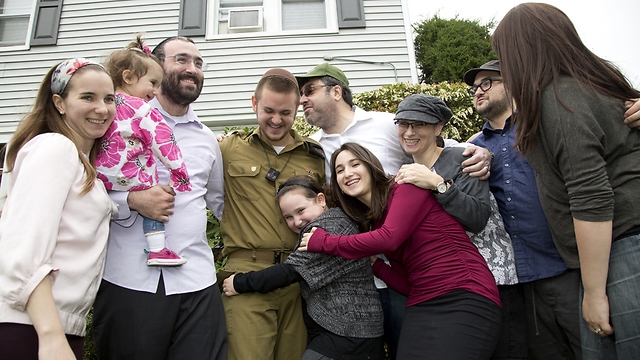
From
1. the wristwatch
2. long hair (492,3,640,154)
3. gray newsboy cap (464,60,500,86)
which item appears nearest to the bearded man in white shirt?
the wristwatch

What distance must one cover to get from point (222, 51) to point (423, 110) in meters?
6.49

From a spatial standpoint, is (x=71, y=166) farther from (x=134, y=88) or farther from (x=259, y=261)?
(x=259, y=261)

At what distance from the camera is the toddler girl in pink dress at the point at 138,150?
2.33m

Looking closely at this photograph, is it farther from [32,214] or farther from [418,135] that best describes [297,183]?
[32,214]

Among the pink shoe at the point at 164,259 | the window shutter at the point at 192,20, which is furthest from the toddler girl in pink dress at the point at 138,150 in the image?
the window shutter at the point at 192,20

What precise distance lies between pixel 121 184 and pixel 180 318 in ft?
2.71

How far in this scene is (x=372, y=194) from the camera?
2695 mm

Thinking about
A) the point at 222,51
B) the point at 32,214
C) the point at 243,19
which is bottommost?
the point at 32,214

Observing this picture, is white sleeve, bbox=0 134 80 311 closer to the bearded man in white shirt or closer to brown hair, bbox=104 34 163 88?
the bearded man in white shirt

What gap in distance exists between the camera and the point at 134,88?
2.75 meters

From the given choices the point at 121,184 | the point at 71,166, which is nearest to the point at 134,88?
the point at 121,184

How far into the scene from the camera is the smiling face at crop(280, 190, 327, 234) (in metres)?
2.78

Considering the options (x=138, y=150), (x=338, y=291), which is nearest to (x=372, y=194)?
(x=338, y=291)

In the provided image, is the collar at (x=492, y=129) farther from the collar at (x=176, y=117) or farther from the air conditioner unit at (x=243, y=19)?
the air conditioner unit at (x=243, y=19)
